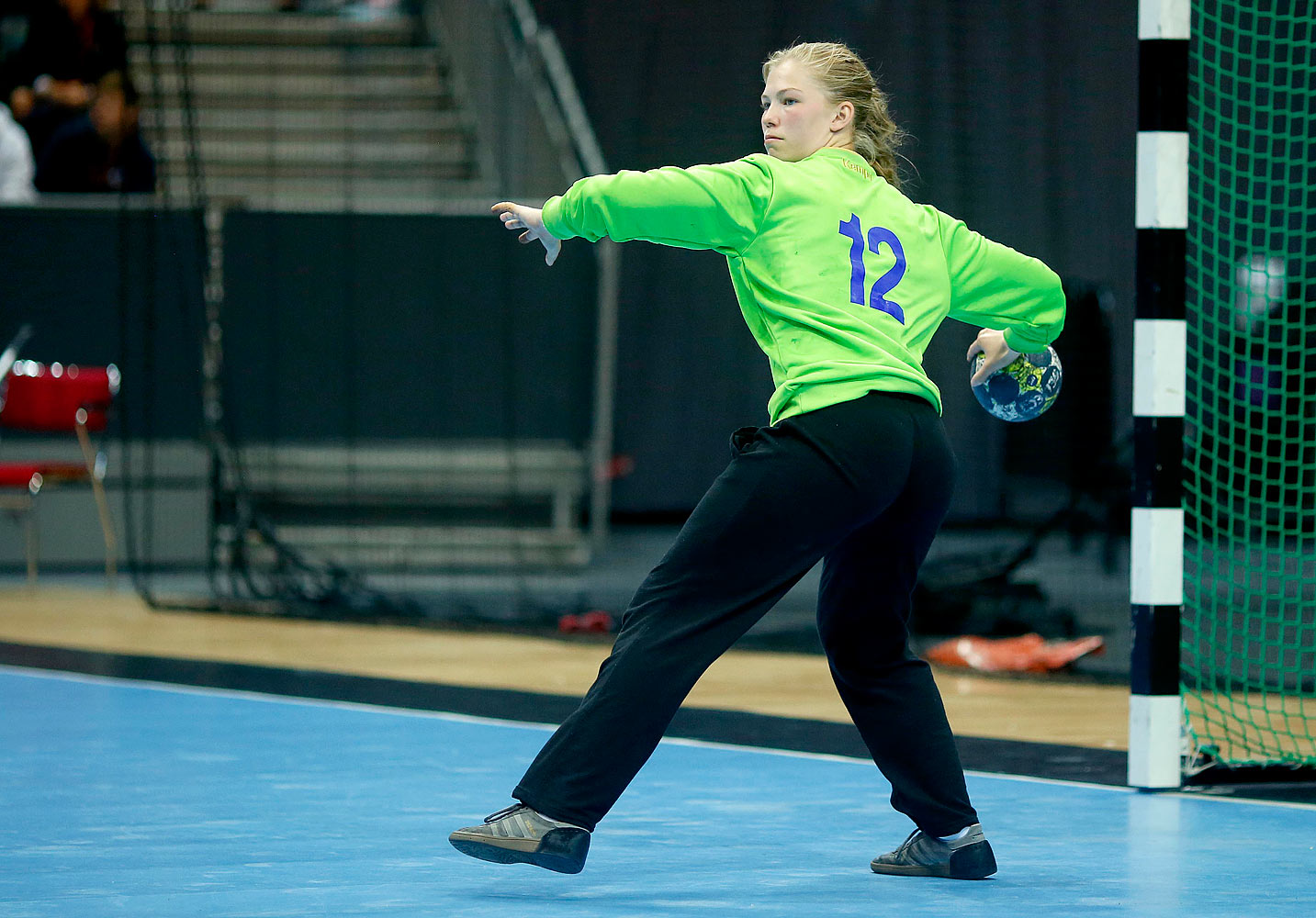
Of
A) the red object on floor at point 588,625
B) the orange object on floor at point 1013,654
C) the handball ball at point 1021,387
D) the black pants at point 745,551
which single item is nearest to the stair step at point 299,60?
the red object on floor at point 588,625

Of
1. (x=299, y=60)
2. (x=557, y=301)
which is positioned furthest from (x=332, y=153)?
(x=557, y=301)

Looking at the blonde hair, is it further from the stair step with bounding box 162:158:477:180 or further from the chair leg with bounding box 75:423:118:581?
the stair step with bounding box 162:158:477:180

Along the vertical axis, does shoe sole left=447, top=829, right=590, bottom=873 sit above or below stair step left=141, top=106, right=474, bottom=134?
below

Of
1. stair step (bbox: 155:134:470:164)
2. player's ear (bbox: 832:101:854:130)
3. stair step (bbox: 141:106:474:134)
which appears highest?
stair step (bbox: 141:106:474:134)

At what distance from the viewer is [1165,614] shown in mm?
4828

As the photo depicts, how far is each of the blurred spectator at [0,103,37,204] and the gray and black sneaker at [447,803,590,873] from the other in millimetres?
9258

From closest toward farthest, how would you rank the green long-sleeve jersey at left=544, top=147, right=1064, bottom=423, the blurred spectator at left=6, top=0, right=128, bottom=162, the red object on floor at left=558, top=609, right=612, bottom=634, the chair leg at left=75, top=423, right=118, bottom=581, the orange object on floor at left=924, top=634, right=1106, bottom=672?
the green long-sleeve jersey at left=544, top=147, right=1064, bottom=423, the orange object on floor at left=924, top=634, right=1106, bottom=672, the red object on floor at left=558, top=609, right=612, bottom=634, the chair leg at left=75, top=423, right=118, bottom=581, the blurred spectator at left=6, top=0, right=128, bottom=162

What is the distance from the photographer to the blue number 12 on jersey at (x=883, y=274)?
3.60 m

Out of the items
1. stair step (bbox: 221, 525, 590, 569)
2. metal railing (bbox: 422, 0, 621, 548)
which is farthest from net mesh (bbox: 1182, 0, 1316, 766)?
stair step (bbox: 221, 525, 590, 569)

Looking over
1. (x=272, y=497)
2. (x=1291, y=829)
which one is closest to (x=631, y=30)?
(x=272, y=497)

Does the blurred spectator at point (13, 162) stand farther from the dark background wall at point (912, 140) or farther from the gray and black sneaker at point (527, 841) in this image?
the gray and black sneaker at point (527, 841)

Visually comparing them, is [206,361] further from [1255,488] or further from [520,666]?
[1255,488]

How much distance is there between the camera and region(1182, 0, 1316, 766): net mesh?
18.9 ft

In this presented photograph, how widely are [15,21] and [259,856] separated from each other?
35.8ft
